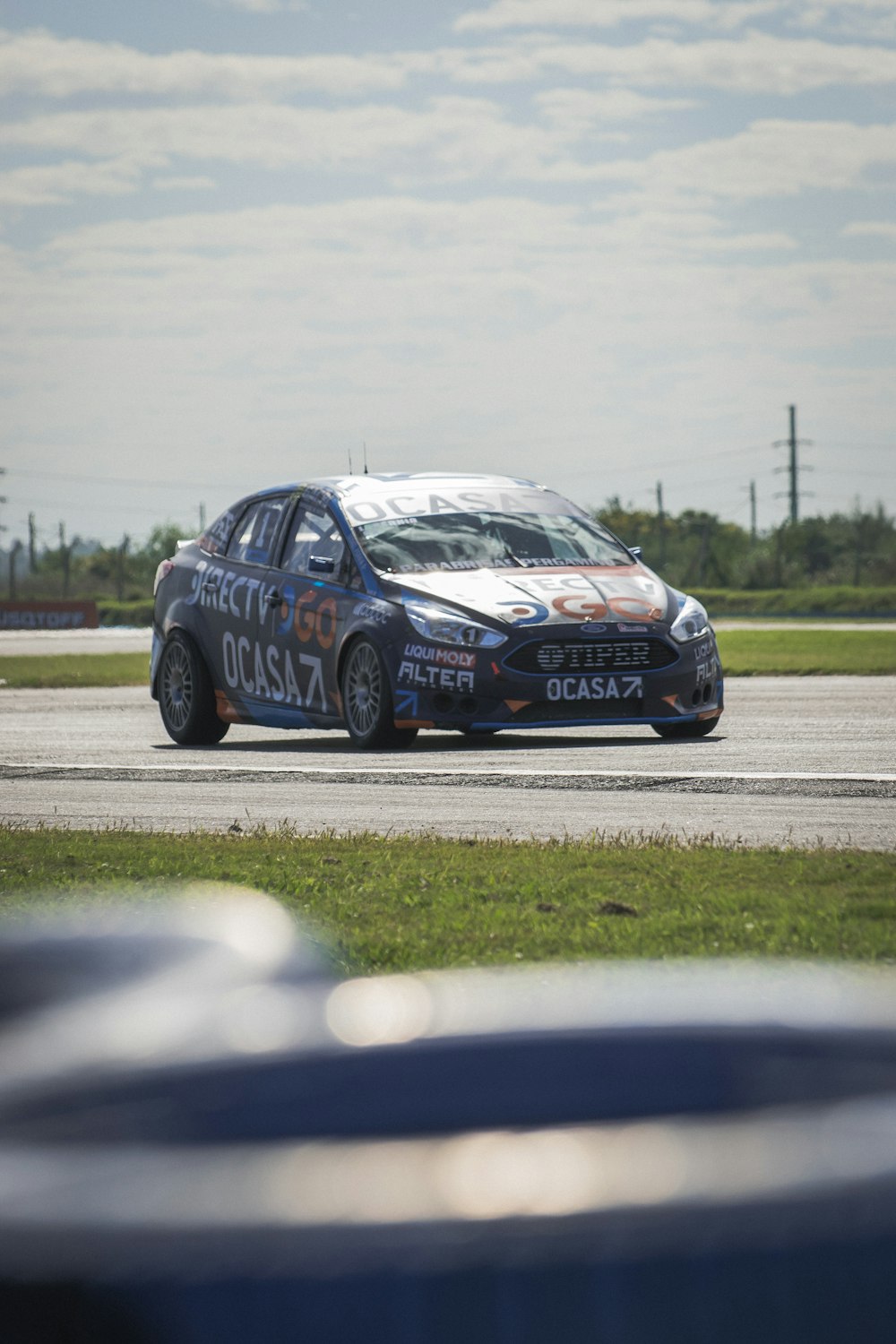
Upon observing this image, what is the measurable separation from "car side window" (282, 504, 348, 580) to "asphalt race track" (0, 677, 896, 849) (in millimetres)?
1196

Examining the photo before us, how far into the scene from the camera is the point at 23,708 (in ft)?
58.2

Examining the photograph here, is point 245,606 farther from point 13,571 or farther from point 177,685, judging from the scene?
point 13,571

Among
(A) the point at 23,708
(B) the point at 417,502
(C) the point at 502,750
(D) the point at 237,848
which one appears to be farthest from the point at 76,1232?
(A) the point at 23,708

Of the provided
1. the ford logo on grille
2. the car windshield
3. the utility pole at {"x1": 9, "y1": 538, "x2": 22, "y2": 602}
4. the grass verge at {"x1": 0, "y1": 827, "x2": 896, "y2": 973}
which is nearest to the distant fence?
the utility pole at {"x1": 9, "y1": 538, "x2": 22, "y2": 602}

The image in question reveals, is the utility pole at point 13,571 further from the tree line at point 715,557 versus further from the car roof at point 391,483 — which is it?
the car roof at point 391,483

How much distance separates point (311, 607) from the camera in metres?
11.8

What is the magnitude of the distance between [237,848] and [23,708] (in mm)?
11274

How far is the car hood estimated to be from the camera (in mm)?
10852

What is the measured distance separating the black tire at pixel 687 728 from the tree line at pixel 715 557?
7883cm

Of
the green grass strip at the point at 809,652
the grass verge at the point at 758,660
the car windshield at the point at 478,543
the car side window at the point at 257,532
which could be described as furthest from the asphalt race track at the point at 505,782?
the grass verge at the point at 758,660

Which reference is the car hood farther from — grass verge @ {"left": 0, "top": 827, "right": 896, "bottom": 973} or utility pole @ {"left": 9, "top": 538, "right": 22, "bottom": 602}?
utility pole @ {"left": 9, "top": 538, "right": 22, "bottom": 602}

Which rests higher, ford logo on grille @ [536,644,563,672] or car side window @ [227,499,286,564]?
car side window @ [227,499,286,564]

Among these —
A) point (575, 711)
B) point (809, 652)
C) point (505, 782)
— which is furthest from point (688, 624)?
point (809, 652)

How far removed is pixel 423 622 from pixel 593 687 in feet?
3.50
